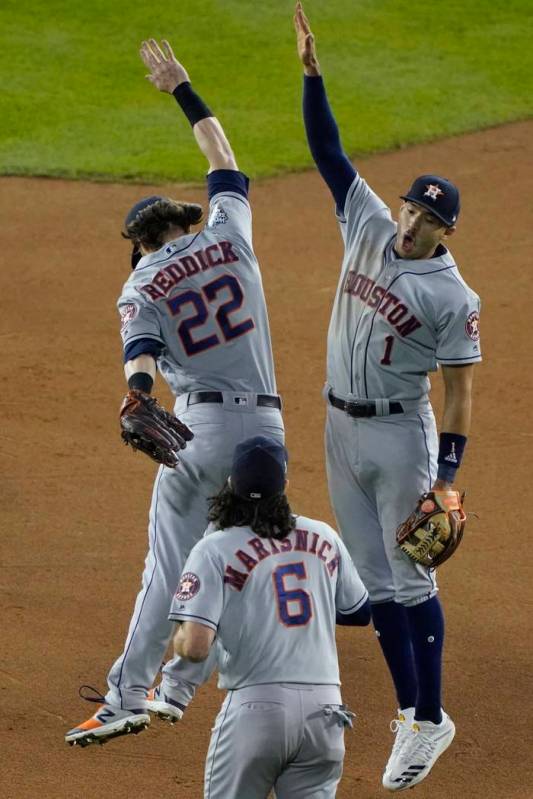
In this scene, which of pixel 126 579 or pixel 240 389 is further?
pixel 126 579

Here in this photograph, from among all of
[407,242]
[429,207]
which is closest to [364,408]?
[407,242]

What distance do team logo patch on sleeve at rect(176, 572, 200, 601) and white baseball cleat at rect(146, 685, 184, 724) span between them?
1110mm

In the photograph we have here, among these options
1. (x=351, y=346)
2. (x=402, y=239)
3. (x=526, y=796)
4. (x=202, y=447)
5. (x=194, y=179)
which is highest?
(x=194, y=179)

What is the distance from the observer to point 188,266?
5.37 m

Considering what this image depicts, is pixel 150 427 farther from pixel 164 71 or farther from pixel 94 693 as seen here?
pixel 164 71

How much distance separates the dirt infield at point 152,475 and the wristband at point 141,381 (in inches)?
62.5

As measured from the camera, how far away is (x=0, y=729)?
564 cm

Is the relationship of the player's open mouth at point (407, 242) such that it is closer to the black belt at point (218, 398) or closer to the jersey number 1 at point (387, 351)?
the jersey number 1 at point (387, 351)

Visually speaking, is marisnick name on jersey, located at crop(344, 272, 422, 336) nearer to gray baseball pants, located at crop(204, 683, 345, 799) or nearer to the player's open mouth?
the player's open mouth

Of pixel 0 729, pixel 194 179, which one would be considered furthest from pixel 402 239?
pixel 194 179

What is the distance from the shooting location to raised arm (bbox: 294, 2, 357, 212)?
18.8ft

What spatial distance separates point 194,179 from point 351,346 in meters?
7.14

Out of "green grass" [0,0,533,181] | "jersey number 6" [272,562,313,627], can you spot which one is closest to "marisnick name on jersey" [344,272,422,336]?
"jersey number 6" [272,562,313,627]

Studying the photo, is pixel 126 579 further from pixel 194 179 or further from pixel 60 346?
pixel 194 179
